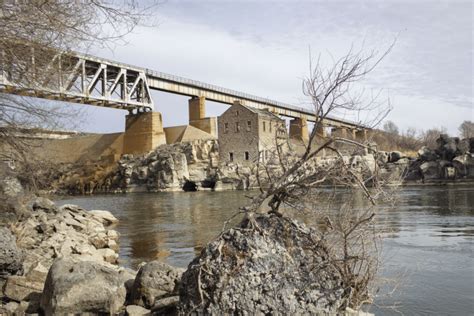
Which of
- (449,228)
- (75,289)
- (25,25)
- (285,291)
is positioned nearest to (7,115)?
(25,25)

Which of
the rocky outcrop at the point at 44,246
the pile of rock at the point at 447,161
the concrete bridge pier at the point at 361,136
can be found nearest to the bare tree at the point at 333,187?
the concrete bridge pier at the point at 361,136

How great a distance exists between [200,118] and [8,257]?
175ft

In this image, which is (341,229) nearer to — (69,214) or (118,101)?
(69,214)

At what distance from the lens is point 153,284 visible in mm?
6180

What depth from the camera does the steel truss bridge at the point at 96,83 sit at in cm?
721

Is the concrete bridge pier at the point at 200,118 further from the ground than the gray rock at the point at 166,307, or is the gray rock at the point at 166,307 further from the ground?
the concrete bridge pier at the point at 200,118

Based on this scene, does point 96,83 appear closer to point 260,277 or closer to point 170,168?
point 170,168

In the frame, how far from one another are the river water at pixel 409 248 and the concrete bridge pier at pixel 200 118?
121 feet

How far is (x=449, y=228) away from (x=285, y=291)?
472 inches

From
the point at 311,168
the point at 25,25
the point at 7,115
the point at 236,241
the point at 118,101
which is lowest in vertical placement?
the point at 236,241

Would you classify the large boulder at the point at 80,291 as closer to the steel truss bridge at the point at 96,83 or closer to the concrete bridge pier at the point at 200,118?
the steel truss bridge at the point at 96,83

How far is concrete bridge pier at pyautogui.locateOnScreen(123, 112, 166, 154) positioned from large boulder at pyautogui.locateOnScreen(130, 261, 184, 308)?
1924 inches

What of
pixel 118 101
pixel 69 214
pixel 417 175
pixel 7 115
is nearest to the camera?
pixel 7 115

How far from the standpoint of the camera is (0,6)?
582 centimetres
